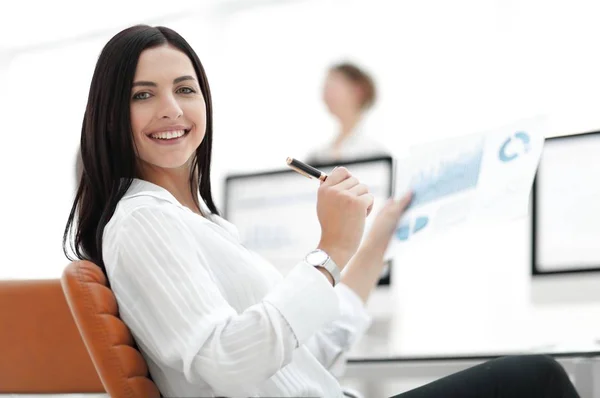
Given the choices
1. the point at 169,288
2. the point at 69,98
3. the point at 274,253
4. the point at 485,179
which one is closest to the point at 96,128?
the point at 169,288

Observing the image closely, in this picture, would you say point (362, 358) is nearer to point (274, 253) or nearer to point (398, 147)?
point (274, 253)

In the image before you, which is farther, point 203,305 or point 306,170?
point 306,170

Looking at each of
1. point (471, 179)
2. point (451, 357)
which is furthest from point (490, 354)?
point (471, 179)

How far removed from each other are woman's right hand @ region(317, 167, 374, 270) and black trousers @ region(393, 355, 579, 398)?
0.23 metres

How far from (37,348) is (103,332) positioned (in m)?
0.82

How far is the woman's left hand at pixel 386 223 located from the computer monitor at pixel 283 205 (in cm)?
72

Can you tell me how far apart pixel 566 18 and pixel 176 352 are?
8.55 ft

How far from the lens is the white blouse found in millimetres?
925

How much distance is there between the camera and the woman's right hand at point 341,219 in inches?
40.9

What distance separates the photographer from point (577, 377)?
1735 millimetres

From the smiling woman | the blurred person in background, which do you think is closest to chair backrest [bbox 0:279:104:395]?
the smiling woman

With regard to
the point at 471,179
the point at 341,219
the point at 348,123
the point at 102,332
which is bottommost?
the point at 102,332

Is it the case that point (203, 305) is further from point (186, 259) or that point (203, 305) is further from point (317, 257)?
point (317, 257)

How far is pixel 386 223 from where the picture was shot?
1554mm
